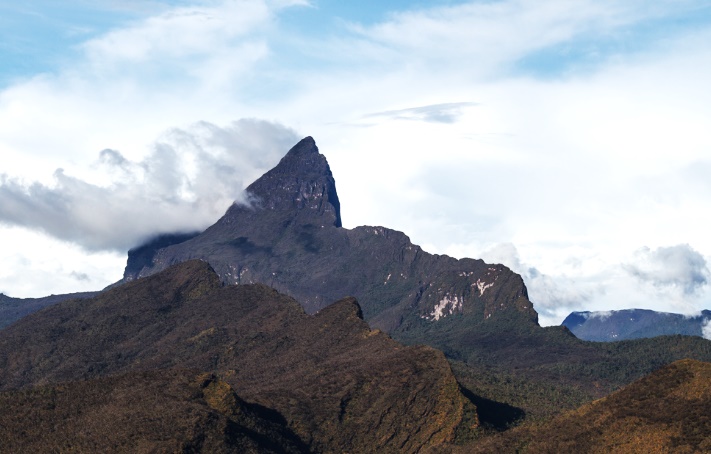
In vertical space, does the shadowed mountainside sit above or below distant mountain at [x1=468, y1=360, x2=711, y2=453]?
above

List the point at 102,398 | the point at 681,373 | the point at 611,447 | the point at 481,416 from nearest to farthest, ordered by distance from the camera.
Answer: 1. the point at 611,447
2. the point at 681,373
3. the point at 102,398
4. the point at 481,416

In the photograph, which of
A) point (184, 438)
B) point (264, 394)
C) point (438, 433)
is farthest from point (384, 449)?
point (184, 438)

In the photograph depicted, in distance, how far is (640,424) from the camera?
474 ft

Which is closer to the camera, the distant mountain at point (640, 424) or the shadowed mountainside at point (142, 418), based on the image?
the distant mountain at point (640, 424)

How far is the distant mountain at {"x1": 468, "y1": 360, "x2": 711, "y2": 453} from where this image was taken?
138875 millimetres

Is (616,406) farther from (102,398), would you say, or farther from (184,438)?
(102,398)

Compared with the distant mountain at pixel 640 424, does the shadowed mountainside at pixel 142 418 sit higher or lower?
higher

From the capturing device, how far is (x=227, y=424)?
509ft

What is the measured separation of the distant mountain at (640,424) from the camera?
456ft

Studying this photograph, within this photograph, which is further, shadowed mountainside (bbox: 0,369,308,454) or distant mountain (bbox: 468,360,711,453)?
shadowed mountainside (bbox: 0,369,308,454)

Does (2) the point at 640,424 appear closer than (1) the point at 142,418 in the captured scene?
Yes

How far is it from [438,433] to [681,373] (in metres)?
41.5

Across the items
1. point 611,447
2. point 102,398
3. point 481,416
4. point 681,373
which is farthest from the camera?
point 481,416

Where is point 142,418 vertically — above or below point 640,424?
above
